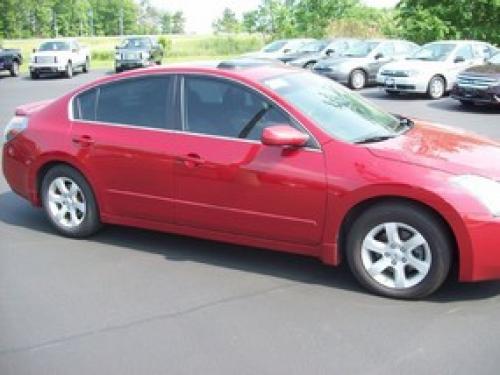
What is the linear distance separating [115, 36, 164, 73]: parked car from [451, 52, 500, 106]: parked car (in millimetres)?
18235

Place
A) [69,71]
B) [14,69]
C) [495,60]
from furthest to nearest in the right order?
[14,69], [69,71], [495,60]

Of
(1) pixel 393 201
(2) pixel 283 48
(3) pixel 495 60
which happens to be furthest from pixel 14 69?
(1) pixel 393 201

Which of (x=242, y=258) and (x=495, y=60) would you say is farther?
(x=495, y=60)

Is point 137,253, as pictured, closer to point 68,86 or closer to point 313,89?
point 313,89

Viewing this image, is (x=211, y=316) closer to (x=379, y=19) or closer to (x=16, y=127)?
(x=16, y=127)

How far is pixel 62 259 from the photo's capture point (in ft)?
18.5

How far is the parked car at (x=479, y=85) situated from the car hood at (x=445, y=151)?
10.9 meters

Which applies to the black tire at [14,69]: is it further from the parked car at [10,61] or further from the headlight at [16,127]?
the headlight at [16,127]

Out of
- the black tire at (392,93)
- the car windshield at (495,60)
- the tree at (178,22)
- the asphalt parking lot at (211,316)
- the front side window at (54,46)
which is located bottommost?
the tree at (178,22)

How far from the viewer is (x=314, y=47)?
92.6 feet

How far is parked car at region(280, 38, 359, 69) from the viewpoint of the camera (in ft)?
82.3

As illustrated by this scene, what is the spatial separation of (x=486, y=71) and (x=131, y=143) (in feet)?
41.2

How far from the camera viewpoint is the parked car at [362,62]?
72.0ft

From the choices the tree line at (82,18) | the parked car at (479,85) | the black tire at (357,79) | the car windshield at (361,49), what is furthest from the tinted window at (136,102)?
the tree line at (82,18)
